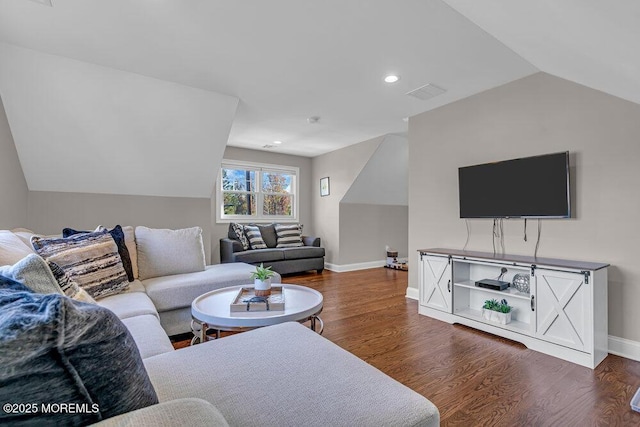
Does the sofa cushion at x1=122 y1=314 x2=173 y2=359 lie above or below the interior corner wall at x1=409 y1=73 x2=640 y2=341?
below

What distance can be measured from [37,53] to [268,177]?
3.72 metres

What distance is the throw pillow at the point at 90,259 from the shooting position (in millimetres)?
1962

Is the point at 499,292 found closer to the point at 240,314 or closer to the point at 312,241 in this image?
the point at 240,314

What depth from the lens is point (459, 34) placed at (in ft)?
6.70

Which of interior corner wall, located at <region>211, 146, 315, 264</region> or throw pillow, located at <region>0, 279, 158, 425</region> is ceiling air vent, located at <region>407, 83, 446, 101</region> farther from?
interior corner wall, located at <region>211, 146, 315, 264</region>

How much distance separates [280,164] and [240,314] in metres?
4.35

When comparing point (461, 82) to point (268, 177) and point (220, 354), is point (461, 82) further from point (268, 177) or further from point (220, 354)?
point (268, 177)

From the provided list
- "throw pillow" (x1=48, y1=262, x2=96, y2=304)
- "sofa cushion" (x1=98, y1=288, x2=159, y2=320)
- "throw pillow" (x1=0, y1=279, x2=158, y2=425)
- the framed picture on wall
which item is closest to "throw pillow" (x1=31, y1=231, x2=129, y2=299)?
"sofa cushion" (x1=98, y1=288, x2=159, y2=320)

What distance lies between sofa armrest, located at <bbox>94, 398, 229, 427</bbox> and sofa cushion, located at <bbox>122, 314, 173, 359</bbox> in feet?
2.53

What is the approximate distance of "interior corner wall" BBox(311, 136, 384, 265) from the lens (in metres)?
5.09

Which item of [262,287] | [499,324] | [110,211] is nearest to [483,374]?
[499,324]

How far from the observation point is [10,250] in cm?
154

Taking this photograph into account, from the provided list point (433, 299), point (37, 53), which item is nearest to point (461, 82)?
point (433, 299)

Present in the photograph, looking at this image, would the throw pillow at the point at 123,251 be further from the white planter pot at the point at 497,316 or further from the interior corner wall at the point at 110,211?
the white planter pot at the point at 497,316
